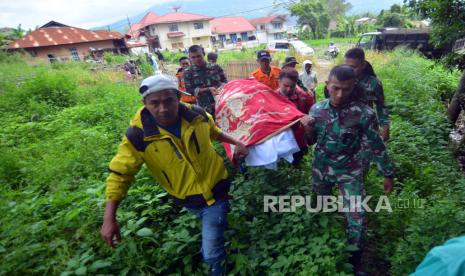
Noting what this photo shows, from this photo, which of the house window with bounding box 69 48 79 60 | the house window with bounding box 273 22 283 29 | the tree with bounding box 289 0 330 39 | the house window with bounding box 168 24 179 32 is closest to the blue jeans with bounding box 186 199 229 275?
the house window with bounding box 69 48 79 60

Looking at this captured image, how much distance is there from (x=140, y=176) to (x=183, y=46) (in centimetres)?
4070

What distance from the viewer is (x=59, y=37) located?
27656mm

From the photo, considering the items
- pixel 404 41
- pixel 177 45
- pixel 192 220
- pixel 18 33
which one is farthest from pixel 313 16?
pixel 192 220

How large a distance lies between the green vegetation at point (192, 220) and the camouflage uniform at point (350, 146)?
0.93 feet

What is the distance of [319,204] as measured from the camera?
2.62m

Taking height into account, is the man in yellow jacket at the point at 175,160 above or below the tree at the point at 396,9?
below

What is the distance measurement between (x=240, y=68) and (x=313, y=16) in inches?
1139

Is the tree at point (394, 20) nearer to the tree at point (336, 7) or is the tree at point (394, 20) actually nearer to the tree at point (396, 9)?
the tree at point (396, 9)

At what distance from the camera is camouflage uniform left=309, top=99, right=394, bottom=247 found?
2221mm

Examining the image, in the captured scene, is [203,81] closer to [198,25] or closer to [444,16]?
[444,16]

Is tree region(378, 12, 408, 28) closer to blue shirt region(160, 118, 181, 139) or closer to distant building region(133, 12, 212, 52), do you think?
distant building region(133, 12, 212, 52)

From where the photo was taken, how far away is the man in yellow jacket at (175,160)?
188 centimetres

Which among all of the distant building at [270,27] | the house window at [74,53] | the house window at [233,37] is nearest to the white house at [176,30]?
the house window at [233,37]

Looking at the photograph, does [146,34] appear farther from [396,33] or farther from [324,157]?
[324,157]
